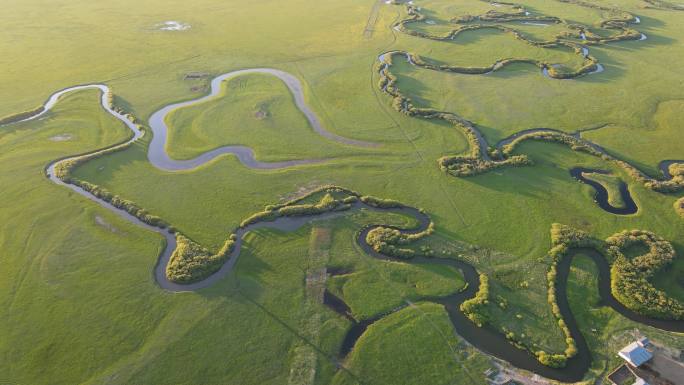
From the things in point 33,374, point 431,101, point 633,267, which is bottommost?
point 33,374

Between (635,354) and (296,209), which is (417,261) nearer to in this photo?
(296,209)

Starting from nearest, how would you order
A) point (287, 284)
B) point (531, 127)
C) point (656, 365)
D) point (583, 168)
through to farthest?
1. point (656, 365)
2. point (287, 284)
3. point (583, 168)
4. point (531, 127)

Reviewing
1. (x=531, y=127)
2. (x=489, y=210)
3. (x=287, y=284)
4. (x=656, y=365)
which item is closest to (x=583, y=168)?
(x=531, y=127)

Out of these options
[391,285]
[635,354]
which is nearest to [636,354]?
[635,354]

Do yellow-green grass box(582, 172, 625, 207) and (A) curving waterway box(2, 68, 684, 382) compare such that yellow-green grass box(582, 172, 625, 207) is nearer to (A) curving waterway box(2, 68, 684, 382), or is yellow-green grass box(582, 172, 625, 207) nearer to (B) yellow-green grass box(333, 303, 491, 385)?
(A) curving waterway box(2, 68, 684, 382)

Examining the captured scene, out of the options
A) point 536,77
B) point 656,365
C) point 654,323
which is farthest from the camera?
point 536,77

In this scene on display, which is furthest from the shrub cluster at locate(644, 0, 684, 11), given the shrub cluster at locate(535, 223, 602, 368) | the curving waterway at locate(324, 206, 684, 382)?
the curving waterway at locate(324, 206, 684, 382)

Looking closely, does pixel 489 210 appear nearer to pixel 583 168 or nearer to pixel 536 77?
pixel 583 168

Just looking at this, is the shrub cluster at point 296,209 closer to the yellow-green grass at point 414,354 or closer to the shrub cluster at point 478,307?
the yellow-green grass at point 414,354

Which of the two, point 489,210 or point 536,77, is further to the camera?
point 536,77
